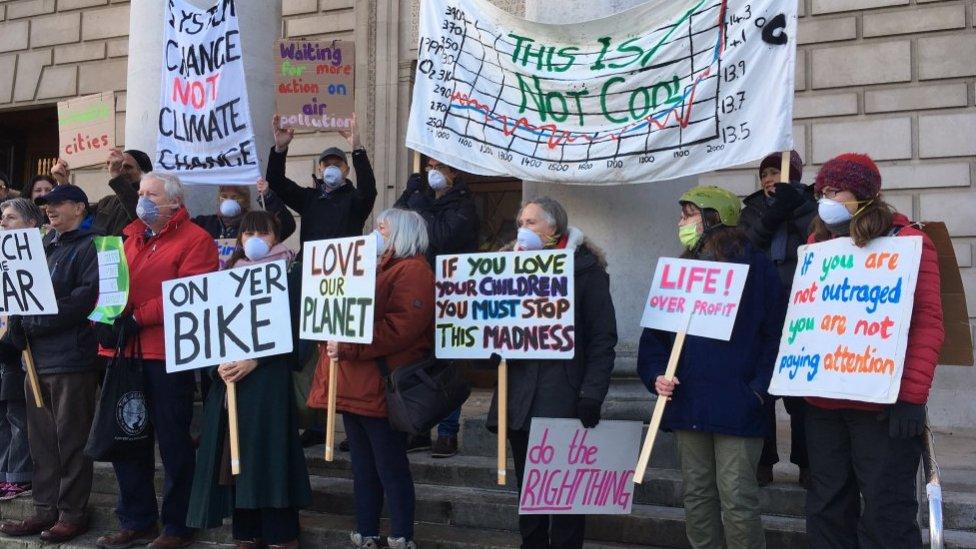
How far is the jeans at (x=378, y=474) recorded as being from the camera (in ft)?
17.9

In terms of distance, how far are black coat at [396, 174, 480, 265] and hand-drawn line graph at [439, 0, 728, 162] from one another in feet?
1.25

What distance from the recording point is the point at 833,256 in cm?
464

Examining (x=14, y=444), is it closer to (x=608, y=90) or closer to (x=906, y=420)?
(x=608, y=90)

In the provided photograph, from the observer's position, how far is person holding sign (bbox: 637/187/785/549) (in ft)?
15.5

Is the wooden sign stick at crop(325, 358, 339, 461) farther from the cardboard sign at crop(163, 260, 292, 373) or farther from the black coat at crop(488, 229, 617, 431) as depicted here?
the black coat at crop(488, 229, 617, 431)

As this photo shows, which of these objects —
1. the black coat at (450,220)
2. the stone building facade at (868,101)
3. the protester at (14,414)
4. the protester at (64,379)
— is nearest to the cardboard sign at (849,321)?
the black coat at (450,220)

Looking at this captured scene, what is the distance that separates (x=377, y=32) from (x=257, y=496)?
7122 mm

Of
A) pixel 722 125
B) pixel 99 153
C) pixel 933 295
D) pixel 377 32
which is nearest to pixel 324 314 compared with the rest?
Result: pixel 722 125

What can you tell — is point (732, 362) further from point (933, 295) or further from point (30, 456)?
point (30, 456)

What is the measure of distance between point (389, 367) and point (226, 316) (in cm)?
97

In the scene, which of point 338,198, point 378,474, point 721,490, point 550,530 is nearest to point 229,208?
point 338,198

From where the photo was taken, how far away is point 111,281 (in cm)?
597

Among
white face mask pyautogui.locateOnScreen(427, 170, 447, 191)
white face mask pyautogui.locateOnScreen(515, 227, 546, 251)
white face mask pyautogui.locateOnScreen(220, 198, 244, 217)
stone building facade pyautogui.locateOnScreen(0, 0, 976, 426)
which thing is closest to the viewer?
white face mask pyautogui.locateOnScreen(515, 227, 546, 251)

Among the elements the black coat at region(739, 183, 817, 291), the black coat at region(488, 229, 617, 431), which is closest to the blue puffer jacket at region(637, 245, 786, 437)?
the black coat at region(488, 229, 617, 431)
